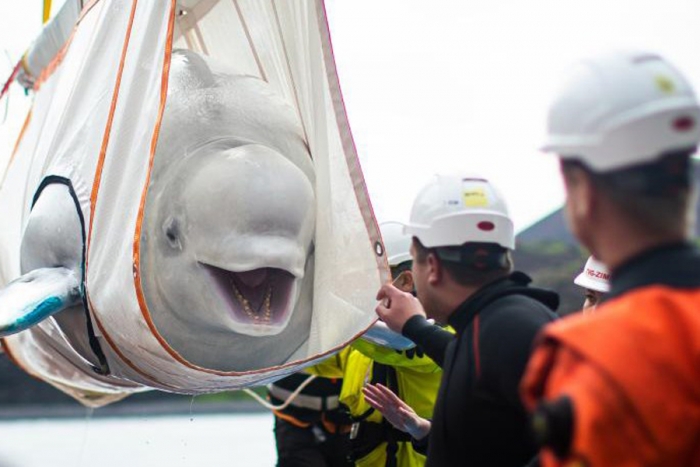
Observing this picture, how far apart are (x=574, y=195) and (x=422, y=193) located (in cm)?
123

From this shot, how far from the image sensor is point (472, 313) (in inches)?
103

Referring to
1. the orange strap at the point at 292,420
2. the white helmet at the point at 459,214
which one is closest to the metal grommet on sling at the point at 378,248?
the white helmet at the point at 459,214

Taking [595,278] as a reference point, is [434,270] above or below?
above

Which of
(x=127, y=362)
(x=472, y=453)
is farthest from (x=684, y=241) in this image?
(x=127, y=362)

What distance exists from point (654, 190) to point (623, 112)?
0.44 feet

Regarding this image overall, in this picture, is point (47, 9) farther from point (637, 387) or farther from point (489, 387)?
point (637, 387)

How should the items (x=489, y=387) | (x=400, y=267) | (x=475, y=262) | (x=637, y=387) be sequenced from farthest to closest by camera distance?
(x=400, y=267), (x=475, y=262), (x=489, y=387), (x=637, y=387)

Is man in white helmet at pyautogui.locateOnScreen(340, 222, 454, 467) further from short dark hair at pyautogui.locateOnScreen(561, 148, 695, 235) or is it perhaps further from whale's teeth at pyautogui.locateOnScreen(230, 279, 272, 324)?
short dark hair at pyautogui.locateOnScreen(561, 148, 695, 235)

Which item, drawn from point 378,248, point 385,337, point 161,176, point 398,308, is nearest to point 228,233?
point 161,176

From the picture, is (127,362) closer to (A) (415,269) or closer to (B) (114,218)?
(B) (114,218)

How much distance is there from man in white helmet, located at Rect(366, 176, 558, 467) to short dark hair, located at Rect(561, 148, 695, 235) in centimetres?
75

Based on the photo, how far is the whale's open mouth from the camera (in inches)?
154

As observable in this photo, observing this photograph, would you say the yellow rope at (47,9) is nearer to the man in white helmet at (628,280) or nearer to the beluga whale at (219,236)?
the beluga whale at (219,236)

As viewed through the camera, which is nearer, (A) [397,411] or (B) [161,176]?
(A) [397,411]
